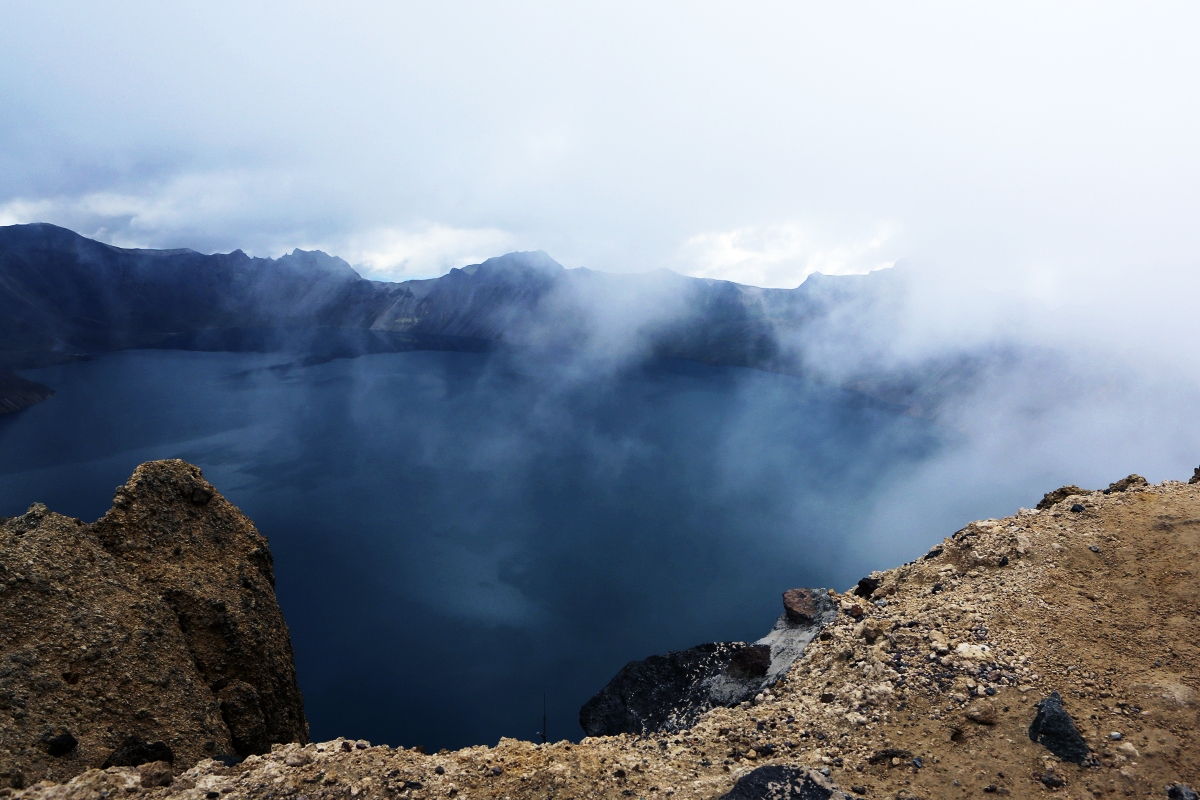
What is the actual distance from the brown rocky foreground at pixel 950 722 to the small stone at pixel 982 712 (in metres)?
0.03

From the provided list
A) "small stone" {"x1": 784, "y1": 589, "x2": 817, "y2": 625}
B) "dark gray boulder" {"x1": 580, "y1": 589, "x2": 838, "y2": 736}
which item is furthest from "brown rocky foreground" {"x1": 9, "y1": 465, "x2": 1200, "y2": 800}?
"small stone" {"x1": 784, "y1": 589, "x2": 817, "y2": 625}

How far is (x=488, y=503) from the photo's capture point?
84875 millimetres

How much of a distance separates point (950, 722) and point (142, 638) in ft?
57.0

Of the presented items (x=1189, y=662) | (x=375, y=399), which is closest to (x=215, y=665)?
(x=1189, y=662)

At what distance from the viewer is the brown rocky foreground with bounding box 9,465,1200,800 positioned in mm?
7891

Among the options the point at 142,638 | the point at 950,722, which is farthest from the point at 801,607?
the point at 142,638

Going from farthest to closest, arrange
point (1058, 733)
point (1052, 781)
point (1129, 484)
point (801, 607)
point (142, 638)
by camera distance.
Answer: point (801, 607) → point (1129, 484) → point (142, 638) → point (1058, 733) → point (1052, 781)

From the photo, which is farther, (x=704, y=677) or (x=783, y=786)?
(x=704, y=677)

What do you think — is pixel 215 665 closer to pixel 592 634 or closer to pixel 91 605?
pixel 91 605

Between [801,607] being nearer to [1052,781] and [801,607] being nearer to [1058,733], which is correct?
[1058,733]

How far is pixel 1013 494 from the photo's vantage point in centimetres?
9219

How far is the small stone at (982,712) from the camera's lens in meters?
8.58

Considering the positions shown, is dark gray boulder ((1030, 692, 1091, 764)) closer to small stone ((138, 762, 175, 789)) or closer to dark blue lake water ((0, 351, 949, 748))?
small stone ((138, 762, 175, 789))

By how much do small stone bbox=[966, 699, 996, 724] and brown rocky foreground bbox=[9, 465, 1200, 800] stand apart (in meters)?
0.03
